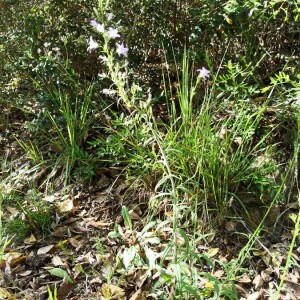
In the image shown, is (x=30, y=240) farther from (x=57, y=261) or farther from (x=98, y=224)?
(x=98, y=224)

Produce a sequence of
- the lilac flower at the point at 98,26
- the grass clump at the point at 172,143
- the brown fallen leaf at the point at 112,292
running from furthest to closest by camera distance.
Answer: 1. the grass clump at the point at 172,143
2. the brown fallen leaf at the point at 112,292
3. the lilac flower at the point at 98,26

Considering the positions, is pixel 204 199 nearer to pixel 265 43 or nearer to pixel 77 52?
pixel 265 43

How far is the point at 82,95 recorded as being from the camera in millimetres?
2713

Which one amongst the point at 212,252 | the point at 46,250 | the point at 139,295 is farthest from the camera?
the point at 46,250

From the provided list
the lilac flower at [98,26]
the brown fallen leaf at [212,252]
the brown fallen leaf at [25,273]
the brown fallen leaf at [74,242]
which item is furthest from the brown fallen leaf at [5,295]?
the lilac flower at [98,26]

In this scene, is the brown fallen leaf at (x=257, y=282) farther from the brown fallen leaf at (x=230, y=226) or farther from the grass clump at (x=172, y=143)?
the brown fallen leaf at (x=230, y=226)

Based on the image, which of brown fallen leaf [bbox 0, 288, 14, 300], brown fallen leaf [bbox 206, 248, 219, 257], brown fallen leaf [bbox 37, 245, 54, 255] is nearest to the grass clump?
brown fallen leaf [bbox 206, 248, 219, 257]

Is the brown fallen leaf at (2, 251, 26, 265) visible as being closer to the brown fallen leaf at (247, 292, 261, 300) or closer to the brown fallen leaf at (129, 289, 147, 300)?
the brown fallen leaf at (129, 289, 147, 300)

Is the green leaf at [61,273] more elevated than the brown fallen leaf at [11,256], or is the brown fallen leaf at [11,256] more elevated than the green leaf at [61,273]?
the brown fallen leaf at [11,256]

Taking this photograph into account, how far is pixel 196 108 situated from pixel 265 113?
0.42 m

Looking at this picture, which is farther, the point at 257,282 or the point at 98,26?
the point at 257,282

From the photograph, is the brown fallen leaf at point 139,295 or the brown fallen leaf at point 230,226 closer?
the brown fallen leaf at point 139,295

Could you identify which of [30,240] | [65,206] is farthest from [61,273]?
[65,206]

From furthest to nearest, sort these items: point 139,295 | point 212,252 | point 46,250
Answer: point 46,250 → point 212,252 → point 139,295
